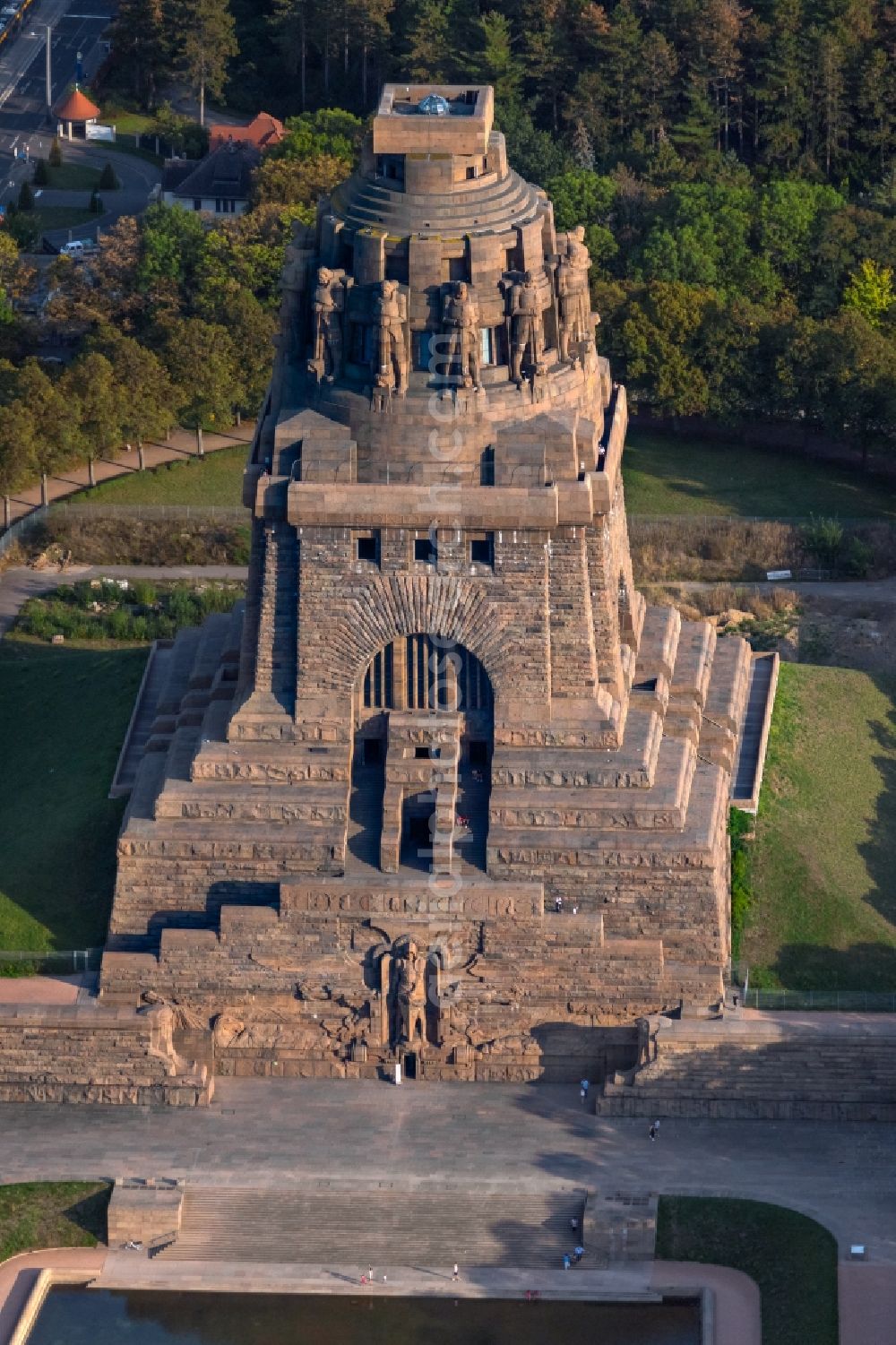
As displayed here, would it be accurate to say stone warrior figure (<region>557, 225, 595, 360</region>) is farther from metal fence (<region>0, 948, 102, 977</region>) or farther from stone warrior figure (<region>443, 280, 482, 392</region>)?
metal fence (<region>0, 948, 102, 977</region>)

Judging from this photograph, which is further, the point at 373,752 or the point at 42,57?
the point at 42,57

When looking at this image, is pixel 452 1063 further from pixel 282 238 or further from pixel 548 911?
pixel 282 238

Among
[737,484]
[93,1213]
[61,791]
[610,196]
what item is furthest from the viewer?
[610,196]

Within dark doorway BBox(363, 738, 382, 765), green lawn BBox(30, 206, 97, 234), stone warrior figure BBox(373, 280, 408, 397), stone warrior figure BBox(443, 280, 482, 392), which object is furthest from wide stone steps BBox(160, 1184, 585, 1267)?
green lawn BBox(30, 206, 97, 234)

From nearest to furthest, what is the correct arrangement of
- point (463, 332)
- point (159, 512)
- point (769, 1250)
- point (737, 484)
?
1. point (769, 1250)
2. point (463, 332)
3. point (159, 512)
4. point (737, 484)

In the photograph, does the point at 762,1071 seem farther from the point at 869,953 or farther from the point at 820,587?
the point at 820,587

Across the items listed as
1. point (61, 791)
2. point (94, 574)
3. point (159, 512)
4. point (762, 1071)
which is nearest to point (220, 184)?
point (159, 512)

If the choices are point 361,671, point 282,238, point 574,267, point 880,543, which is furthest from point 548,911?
point 282,238
